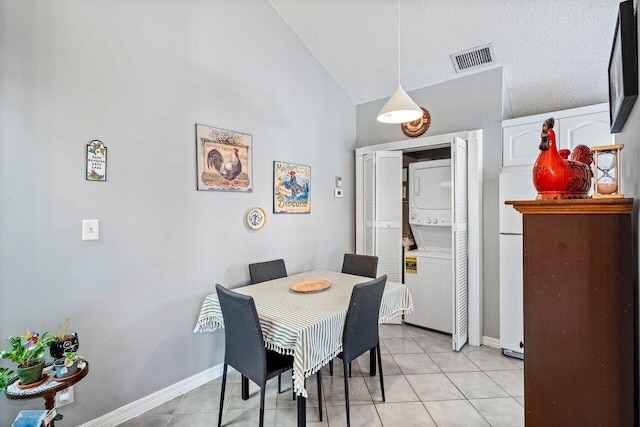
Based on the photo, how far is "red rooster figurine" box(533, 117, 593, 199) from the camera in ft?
3.75

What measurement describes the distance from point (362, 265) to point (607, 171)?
6.37 ft

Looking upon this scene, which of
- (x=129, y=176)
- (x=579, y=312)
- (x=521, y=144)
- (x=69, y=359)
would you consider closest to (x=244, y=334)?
(x=69, y=359)

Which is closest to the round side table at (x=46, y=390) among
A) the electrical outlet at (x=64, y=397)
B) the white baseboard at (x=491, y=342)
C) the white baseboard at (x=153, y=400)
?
the electrical outlet at (x=64, y=397)

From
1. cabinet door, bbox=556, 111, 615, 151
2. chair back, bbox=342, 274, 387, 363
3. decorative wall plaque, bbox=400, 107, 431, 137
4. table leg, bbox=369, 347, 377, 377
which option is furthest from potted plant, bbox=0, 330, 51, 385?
cabinet door, bbox=556, 111, 615, 151

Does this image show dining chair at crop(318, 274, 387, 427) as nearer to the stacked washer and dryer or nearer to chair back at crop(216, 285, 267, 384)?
chair back at crop(216, 285, 267, 384)

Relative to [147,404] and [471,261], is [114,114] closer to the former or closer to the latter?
[147,404]

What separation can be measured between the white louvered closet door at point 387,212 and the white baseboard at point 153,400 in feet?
6.56

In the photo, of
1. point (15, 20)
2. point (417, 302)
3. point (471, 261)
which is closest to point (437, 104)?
point (471, 261)

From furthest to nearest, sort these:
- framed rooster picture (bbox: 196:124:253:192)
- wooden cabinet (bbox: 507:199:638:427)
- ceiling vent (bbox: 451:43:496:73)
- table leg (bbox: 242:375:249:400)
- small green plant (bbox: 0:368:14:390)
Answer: ceiling vent (bbox: 451:43:496:73), framed rooster picture (bbox: 196:124:253:192), table leg (bbox: 242:375:249:400), small green plant (bbox: 0:368:14:390), wooden cabinet (bbox: 507:199:638:427)

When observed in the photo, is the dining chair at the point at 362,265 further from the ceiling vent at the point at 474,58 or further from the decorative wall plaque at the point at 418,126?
the ceiling vent at the point at 474,58

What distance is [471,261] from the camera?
3029 mm

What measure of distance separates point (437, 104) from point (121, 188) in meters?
3.07

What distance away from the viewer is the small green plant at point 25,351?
1.38 m

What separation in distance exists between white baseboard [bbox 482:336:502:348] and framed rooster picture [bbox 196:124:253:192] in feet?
8.84
